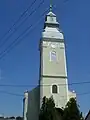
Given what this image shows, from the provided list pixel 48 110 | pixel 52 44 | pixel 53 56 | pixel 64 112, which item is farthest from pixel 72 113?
pixel 52 44

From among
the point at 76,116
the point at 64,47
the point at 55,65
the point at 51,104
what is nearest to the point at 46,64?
the point at 55,65

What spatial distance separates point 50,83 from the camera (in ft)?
128

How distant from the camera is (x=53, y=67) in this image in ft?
131

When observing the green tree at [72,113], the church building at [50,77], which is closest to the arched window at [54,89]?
the church building at [50,77]

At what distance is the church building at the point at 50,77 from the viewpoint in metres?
38.6

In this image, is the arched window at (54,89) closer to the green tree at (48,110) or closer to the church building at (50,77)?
the church building at (50,77)

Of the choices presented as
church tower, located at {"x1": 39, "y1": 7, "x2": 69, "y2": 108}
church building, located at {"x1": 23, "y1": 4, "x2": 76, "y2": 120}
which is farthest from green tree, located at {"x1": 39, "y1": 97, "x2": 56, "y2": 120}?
church tower, located at {"x1": 39, "y1": 7, "x2": 69, "y2": 108}

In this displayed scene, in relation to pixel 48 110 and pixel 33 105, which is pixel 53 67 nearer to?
pixel 33 105

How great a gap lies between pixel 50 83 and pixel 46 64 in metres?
2.91

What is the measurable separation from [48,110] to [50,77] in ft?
24.4

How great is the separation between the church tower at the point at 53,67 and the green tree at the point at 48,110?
3.11 metres

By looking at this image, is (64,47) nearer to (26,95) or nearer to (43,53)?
(43,53)

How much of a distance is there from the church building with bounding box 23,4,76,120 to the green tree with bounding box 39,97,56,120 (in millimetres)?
2913

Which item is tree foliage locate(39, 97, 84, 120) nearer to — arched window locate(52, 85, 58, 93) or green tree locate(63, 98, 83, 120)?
green tree locate(63, 98, 83, 120)
